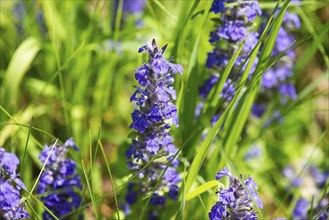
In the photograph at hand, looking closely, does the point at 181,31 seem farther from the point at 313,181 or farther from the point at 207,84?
the point at 313,181

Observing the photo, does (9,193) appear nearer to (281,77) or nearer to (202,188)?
(202,188)

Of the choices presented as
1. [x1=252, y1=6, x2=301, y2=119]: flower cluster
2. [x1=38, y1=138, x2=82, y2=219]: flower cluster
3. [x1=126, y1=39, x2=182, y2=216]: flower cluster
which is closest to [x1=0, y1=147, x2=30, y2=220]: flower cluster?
[x1=38, y1=138, x2=82, y2=219]: flower cluster

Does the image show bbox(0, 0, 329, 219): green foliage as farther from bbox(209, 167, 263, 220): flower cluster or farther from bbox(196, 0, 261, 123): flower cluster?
bbox(209, 167, 263, 220): flower cluster

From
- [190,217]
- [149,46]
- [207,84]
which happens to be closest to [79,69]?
[207,84]

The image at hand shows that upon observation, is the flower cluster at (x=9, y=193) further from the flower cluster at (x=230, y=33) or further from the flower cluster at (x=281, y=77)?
the flower cluster at (x=281, y=77)

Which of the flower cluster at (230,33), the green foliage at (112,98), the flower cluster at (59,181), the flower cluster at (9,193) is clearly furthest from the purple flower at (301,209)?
the flower cluster at (9,193)
